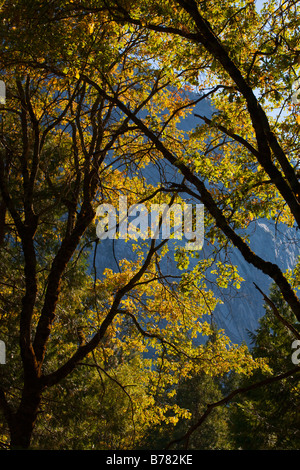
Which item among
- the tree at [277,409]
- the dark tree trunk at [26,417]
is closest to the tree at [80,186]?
the dark tree trunk at [26,417]

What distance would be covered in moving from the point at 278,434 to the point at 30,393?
38.3 ft

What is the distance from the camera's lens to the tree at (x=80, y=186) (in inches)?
192

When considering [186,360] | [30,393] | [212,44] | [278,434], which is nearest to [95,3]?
[212,44]

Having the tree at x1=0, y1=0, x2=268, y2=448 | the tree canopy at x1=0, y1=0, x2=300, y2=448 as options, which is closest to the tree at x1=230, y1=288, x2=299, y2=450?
the tree at x1=0, y1=0, x2=268, y2=448

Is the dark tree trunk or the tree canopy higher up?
the tree canopy

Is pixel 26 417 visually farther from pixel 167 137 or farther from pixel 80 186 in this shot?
pixel 167 137

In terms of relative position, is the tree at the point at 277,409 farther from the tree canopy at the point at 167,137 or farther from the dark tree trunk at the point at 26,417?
the dark tree trunk at the point at 26,417

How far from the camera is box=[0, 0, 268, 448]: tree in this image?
4879 mm

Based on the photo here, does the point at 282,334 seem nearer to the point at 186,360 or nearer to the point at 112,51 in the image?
the point at 186,360

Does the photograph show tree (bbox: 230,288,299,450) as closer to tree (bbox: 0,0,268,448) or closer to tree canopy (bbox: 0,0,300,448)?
tree (bbox: 0,0,268,448)

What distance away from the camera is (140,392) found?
49.1 ft

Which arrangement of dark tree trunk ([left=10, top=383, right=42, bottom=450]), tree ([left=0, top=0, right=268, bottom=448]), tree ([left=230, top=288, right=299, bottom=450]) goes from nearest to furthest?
tree ([left=0, top=0, right=268, bottom=448]), dark tree trunk ([left=10, top=383, right=42, bottom=450]), tree ([left=230, top=288, right=299, bottom=450])

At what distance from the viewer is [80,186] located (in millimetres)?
7703

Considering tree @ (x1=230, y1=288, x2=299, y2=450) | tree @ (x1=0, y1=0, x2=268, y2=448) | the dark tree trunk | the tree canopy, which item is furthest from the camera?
tree @ (x1=230, y1=288, x2=299, y2=450)
